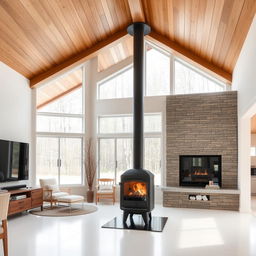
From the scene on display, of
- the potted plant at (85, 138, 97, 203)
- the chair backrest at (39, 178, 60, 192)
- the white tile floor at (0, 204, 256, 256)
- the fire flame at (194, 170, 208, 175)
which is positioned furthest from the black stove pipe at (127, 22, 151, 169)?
the potted plant at (85, 138, 97, 203)

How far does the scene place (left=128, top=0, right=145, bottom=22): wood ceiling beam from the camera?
629cm

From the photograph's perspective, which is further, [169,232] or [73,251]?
[169,232]

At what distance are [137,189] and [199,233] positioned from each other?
61.1 inches

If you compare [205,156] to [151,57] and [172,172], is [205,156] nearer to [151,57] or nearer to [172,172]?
[172,172]

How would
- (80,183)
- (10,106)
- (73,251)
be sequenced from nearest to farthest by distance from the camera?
(73,251)
(10,106)
(80,183)

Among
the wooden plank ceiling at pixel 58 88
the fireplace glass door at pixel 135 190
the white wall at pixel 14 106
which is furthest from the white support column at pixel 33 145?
the fireplace glass door at pixel 135 190

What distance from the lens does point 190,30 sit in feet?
22.1

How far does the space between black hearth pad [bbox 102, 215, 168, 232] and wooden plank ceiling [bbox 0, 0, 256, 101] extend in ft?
13.2

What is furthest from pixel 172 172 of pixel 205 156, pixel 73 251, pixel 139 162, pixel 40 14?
pixel 40 14

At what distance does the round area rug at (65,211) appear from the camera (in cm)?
662

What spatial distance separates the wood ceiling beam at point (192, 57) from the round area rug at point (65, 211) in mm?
4687

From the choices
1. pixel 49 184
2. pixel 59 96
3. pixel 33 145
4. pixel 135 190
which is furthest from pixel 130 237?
pixel 59 96

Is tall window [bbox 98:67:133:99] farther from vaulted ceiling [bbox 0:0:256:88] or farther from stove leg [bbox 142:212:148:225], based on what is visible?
stove leg [bbox 142:212:148:225]

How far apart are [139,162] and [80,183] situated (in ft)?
10.5
